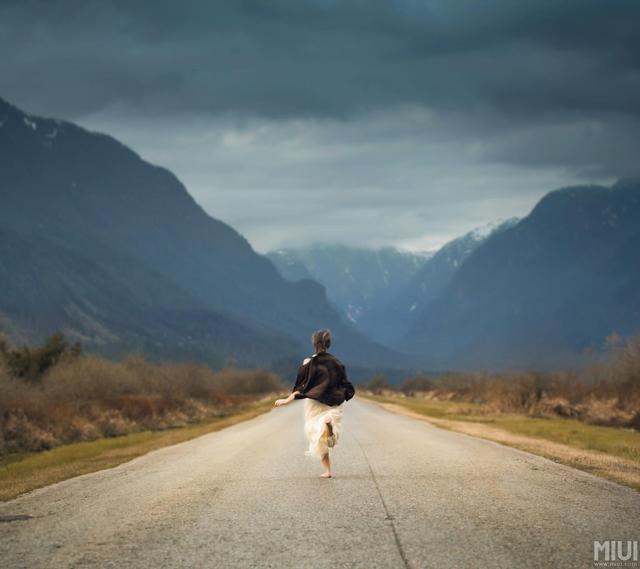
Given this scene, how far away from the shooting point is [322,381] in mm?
14836

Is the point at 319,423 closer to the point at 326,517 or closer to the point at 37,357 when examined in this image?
the point at 326,517

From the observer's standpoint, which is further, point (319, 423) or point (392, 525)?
point (319, 423)

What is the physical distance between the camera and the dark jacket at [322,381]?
582 inches

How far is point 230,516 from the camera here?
10.8 meters

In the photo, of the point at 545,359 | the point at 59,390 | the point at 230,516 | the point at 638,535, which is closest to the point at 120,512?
the point at 230,516

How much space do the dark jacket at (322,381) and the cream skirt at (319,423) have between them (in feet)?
0.51

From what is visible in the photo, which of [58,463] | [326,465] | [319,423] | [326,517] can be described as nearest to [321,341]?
[319,423]

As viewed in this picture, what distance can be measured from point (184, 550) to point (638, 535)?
4985mm

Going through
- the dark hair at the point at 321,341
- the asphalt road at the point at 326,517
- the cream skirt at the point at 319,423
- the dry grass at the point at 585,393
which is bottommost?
the dry grass at the point at 585,393

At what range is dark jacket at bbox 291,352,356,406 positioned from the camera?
48.5 feet

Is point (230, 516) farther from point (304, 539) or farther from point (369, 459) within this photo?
point (369, 459)

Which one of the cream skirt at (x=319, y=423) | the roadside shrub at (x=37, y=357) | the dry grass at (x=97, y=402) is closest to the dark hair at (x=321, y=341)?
the cream skirt at (x=319, y=423)

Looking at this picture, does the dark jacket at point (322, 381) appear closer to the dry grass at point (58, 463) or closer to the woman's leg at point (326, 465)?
the woman's leg at point (326, 465)

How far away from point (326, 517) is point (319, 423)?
422 cm
